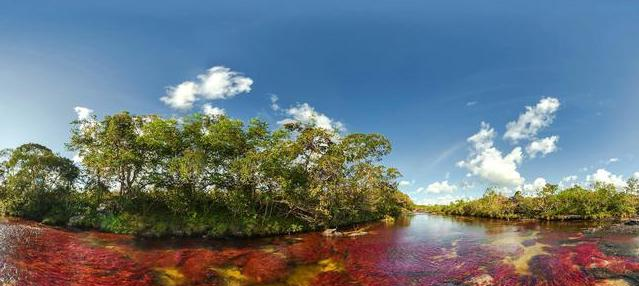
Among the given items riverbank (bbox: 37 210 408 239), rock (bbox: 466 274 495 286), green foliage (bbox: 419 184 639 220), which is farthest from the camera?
green foliage (bbox: 419 184 639 220)

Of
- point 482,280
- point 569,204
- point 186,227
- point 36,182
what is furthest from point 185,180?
point 569,204

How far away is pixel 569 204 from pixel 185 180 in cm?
5063

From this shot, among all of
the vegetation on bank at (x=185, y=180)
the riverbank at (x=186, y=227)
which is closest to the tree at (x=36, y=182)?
the vegetation on bank at (x=185, y=180)

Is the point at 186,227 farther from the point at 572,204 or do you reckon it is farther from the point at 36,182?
the point at 572,204

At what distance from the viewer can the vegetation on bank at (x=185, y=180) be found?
37219mm

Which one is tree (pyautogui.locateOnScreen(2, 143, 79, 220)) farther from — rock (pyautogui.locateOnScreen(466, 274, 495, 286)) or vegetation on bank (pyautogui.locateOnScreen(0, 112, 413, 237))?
rock (pyautogui.locateOnScreen(466, 274, 495, 286))

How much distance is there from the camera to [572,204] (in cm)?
4900

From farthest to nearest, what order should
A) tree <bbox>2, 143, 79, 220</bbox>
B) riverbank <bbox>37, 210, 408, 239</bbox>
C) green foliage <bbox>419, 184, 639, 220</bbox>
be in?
1. green foliage <bbox>419, 184, 639, 220</bbox>
2. tree <bbox>2, 143, 79, 220</bbox>
3. riverbank <bbox>37, 210, 408, 239</bbox>

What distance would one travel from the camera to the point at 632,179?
5103cm

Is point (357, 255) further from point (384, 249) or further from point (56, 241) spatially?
point (56, 241)

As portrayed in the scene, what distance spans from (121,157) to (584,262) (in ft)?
134

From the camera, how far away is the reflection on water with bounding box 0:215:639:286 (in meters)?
18.3

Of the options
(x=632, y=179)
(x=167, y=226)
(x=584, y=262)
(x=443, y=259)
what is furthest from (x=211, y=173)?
(x=632, y=179)

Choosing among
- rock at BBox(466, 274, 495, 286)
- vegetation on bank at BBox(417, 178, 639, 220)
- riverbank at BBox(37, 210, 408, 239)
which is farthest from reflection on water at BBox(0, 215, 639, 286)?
vegetation on bank at BBox(417, 178, 639, 220)
